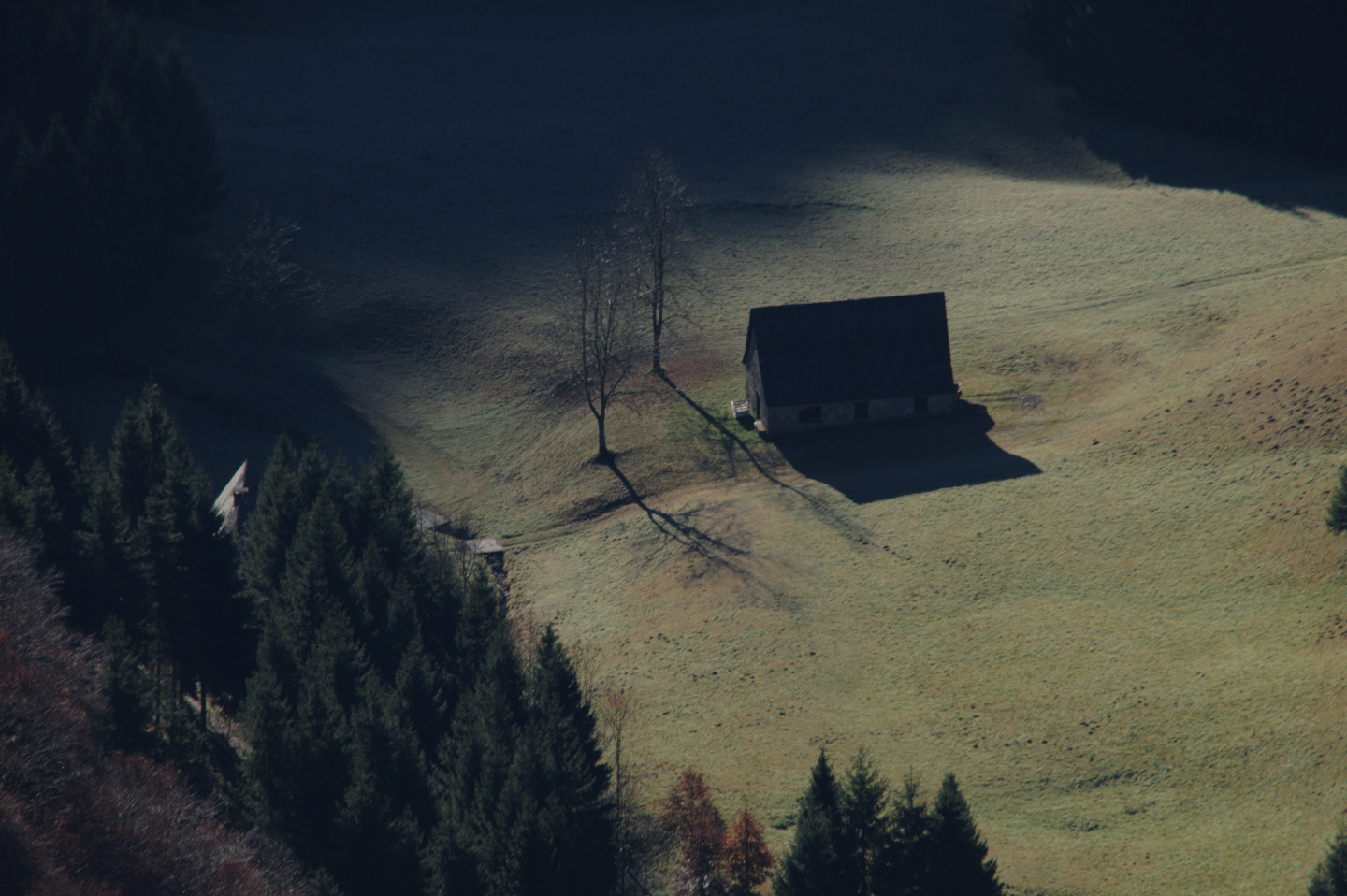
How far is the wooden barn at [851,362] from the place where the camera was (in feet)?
183

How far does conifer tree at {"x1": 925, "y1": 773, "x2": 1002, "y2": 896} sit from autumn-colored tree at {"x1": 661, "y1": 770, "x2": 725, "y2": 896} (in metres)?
5.97

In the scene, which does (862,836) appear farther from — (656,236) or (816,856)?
(656,236)

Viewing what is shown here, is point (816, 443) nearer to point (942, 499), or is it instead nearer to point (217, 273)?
point (942, 499)

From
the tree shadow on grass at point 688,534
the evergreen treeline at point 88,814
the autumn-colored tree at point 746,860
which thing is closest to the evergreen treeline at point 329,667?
the evergreen treeline at point 88,814

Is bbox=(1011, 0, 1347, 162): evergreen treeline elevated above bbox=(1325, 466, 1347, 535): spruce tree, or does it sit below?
above

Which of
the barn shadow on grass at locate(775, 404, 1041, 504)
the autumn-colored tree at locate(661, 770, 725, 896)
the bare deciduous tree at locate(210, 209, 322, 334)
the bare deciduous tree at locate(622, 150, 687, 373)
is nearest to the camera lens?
the autumn-colored tree at locate(661, 770, 725, 896)

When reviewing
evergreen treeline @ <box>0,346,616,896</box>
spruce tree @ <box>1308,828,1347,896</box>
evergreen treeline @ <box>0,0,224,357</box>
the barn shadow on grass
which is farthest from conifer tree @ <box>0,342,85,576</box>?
spruce tree @ <box>1308,828,1347,896</box>

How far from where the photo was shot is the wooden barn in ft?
183

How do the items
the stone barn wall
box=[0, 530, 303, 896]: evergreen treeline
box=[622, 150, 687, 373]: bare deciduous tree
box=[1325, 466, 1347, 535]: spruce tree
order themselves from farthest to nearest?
box=[622, 150, 687, 373]: bare deciduous tree → the stone barn wall → box=[1325, 466, 1347, 535]: spruce tree → box=[0, 530, 303, 896]: evergreen treeline

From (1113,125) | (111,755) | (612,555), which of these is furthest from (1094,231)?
(111,755)

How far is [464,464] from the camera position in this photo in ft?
197

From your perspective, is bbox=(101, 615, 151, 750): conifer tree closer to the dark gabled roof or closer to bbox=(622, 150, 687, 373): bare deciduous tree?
the dark gabled roof

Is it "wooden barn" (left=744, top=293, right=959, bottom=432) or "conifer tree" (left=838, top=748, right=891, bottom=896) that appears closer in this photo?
"conifer tree" (left=838, top=748, right=891, bottom=896)

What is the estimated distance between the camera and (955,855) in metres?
25.3
